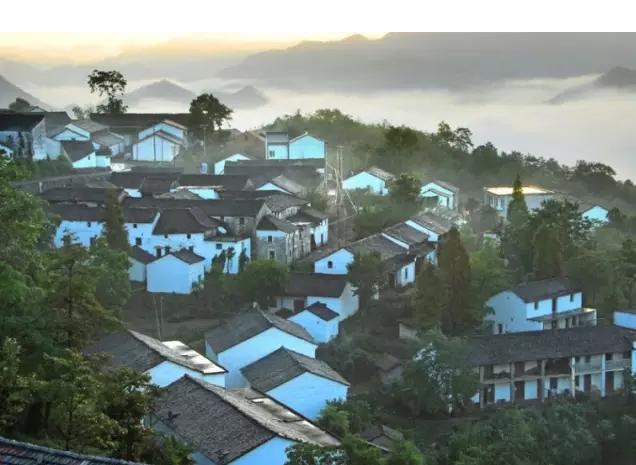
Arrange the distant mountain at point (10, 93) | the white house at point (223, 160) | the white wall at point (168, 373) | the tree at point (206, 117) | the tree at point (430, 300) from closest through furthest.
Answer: the white wall at point (168, 373) → the tree at point (430, 300) → the white house at point (223, 160) → the tree at point (206, 117) → the distant mountain at point (10, 93)

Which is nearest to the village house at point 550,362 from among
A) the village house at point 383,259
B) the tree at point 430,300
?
the tree at point 430,300

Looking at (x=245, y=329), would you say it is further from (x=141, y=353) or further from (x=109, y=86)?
(x=109, y=86)

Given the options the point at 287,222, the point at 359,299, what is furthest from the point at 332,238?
the point at 359,299

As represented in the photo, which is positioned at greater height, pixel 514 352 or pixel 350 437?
pixel 350 437

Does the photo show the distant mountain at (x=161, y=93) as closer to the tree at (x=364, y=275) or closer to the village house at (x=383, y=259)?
the village house at (x=383, y=259)

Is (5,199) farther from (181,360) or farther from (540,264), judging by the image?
(540,264)

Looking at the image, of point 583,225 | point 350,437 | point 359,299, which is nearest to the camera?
point 350,437

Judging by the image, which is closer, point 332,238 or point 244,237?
point 244,237

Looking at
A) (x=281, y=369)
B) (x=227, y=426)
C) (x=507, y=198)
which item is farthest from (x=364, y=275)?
(x=507, y=198)
